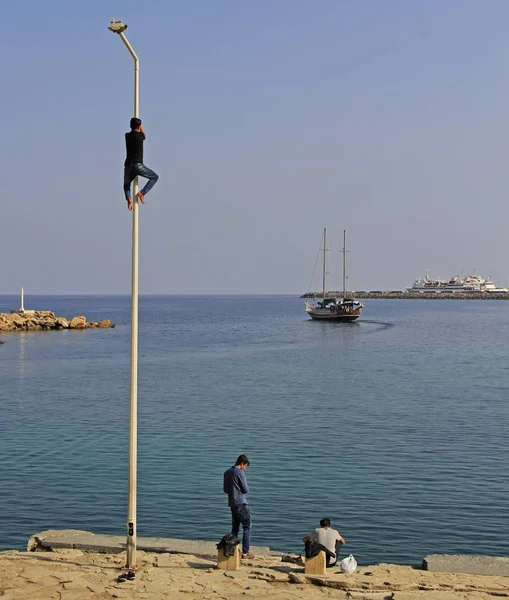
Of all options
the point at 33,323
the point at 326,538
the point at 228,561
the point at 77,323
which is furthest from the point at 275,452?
the point at 77,323

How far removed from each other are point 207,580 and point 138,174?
21.4 feet

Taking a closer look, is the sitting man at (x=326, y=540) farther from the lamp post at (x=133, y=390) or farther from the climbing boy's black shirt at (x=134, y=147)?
the climbing boy's black shirt at (x=134, y=147)

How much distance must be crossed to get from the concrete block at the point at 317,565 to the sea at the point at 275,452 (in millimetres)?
3443

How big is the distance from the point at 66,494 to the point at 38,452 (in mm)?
5516

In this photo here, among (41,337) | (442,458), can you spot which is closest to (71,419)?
(442,458)

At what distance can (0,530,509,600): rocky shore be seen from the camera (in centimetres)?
1150

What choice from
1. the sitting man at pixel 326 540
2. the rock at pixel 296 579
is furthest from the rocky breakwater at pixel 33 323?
the rock at pixel 296 579

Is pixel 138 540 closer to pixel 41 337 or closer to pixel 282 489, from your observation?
pixel 282 489

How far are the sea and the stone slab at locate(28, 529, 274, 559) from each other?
195 cm

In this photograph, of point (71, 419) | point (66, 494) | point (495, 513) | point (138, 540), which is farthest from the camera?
point (71, 419)

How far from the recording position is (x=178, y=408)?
36312 mm

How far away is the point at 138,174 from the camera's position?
41.4 ft

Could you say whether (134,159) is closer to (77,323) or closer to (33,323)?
(33,323)

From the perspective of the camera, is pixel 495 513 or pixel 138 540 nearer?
pixel 138 540
